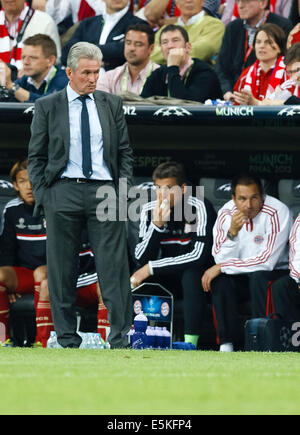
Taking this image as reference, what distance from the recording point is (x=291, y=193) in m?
8.37

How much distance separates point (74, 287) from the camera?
20.9 feet

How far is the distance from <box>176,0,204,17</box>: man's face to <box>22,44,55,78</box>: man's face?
4.87ft

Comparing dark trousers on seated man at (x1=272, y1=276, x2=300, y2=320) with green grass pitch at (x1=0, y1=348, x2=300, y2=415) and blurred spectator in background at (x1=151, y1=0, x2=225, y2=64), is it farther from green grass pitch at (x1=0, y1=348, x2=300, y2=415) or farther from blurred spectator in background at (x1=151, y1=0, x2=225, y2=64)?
blurred spectator in background at (x1=151, y1=0, x2=225, y2=64)

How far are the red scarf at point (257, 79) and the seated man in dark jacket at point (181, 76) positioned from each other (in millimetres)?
242

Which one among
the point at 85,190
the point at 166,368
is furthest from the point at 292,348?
the point at 166,368

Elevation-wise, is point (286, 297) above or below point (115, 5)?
below

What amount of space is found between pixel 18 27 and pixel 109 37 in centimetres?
103

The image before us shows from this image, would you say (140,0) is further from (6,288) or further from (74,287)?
(74,287)

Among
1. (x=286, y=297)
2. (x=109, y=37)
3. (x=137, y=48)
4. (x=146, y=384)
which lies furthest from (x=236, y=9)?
(x=146, y=384)

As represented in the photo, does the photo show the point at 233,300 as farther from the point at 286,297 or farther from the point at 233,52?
the point at 233,52

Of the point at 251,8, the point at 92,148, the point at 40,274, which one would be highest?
the point at 251,8

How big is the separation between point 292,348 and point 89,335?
142 centimetres

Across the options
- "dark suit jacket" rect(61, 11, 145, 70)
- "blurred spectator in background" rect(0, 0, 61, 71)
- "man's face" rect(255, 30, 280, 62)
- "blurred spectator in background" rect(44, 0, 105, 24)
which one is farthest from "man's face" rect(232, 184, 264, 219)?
"blurred spectator in background" rect(44, 0, 105, 24)

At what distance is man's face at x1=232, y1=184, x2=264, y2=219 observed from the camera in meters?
7.86
